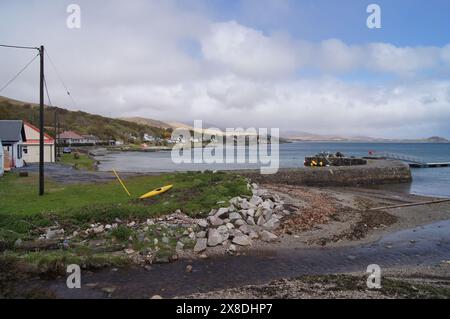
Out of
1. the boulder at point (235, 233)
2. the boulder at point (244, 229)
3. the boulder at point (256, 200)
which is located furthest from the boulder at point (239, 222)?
the boulder at point (256, 200)

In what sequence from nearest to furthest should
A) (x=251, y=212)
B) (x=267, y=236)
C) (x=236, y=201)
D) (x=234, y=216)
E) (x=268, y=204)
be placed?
(x=267, y=236) → (x=234, y=216) → (x=251, y=212) → (x=236, y=201) → (x=268, y=204)

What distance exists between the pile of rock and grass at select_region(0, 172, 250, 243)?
122 cm

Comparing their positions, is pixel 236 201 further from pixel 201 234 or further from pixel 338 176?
pixel 338 176

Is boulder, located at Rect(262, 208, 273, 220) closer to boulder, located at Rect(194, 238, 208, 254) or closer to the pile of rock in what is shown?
the pile of rock

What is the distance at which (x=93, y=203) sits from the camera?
744 inches

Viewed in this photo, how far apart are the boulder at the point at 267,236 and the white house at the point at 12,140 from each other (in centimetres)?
3035

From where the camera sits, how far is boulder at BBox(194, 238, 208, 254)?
48.3 feet

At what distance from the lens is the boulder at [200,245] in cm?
1473

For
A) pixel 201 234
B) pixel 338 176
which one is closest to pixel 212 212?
pixel 201 234

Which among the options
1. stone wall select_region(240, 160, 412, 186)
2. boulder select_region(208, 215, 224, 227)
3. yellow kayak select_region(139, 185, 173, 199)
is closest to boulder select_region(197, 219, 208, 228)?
boulder select_region(208, 215, 224, 227)

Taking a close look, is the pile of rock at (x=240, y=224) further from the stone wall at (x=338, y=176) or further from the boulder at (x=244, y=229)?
the stone wall at (x=338, y=176)

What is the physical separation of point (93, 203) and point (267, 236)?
8.71m
